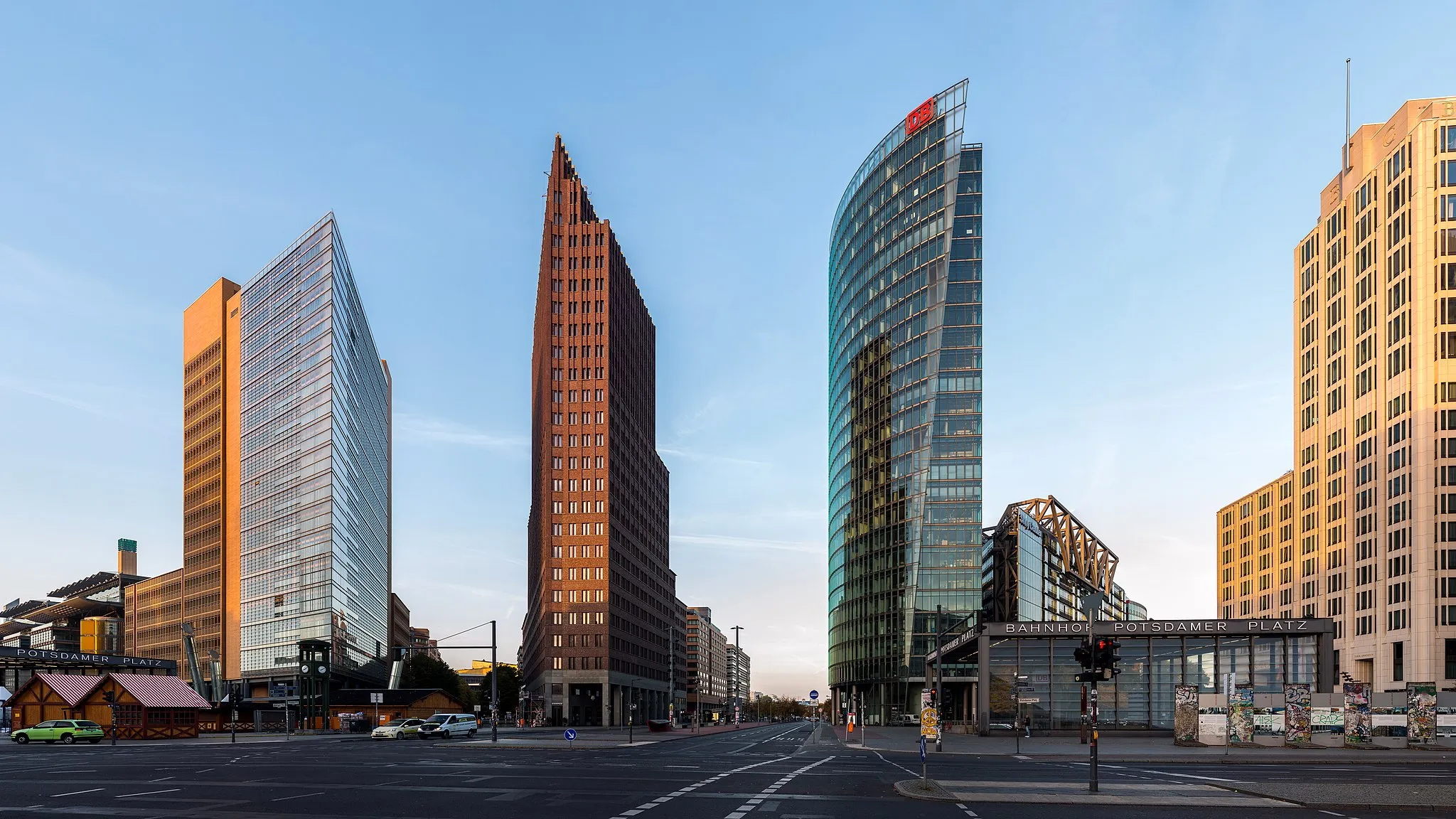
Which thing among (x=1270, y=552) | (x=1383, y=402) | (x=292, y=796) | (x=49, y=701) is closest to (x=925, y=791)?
(x=292, y=796)

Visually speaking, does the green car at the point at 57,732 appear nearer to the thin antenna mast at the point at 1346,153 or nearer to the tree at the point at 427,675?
the tree at the point at 427,675

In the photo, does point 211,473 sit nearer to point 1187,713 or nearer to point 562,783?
point 1187,713

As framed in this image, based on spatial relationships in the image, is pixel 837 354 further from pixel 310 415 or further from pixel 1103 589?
pixel 310 415

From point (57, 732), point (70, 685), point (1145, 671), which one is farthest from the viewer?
point (70, 685)

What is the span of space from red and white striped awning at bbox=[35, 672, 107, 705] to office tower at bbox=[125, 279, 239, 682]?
7186cm

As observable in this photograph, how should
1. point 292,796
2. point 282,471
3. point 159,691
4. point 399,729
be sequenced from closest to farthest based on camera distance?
1. point 292,796
2. point 399,729
3. point 159,691
4. point 282,471

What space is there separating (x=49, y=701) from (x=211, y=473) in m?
87.0

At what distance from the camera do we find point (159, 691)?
82.9 m

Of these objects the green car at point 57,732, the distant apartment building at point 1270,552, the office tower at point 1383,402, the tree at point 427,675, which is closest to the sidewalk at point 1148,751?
the green car at point 57,732

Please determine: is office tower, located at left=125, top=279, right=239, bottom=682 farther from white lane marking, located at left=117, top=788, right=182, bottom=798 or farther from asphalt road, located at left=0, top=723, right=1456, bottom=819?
white lane marking, located at left=117, top=788, right=182, bottom=798

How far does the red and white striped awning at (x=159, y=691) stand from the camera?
264 feet

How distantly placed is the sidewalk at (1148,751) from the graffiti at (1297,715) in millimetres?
1249

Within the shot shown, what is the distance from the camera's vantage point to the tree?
16912 cm

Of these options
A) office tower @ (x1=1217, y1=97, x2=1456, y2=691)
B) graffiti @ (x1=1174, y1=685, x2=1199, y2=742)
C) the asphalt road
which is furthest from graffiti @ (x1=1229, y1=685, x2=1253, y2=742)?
office tower @ (x1=1217, y1=97, x2=1456, y2=691)
